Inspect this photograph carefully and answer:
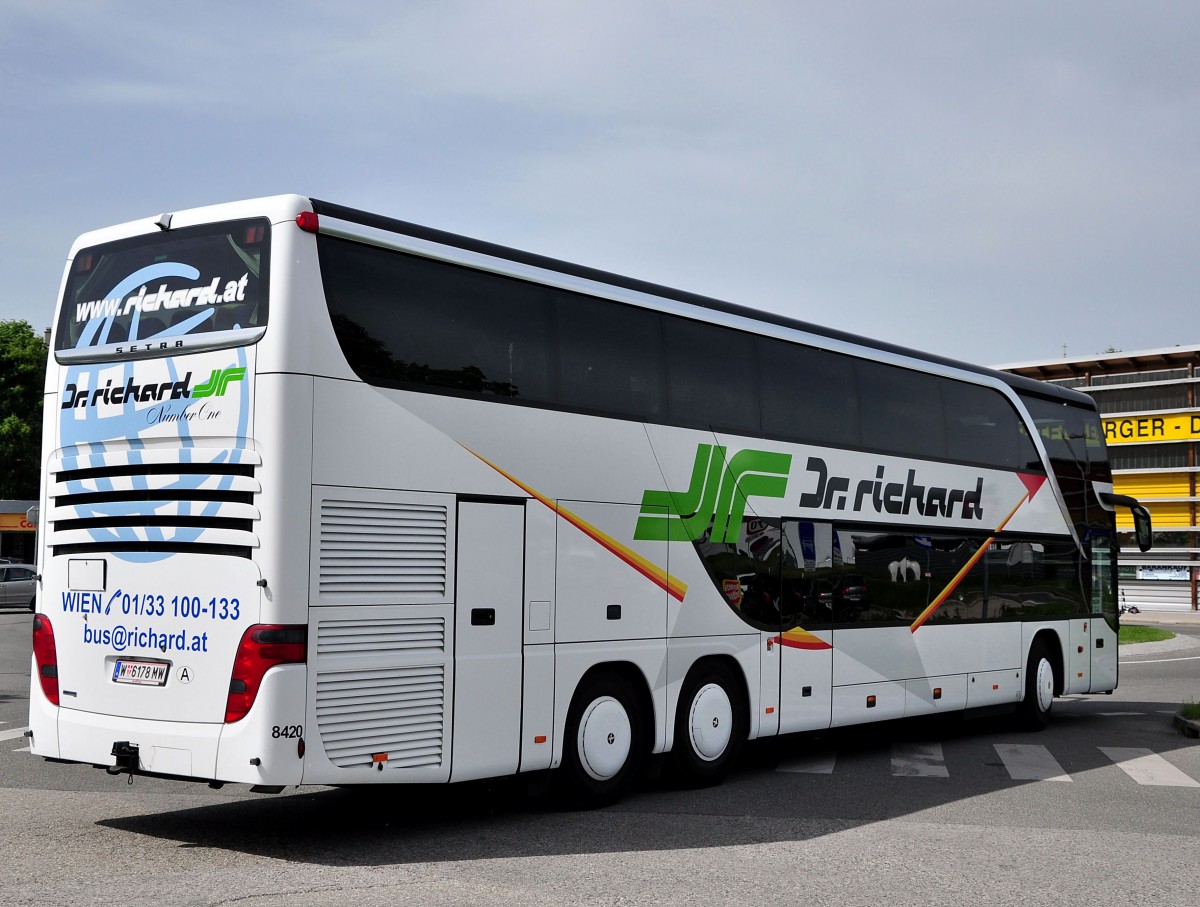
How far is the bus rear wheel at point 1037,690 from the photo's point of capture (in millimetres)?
16781

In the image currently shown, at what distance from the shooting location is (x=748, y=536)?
12141 mm

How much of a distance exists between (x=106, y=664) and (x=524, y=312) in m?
3.85

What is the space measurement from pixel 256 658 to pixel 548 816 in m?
3.02

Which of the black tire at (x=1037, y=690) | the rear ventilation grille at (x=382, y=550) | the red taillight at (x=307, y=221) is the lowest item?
the black tire at (x=1037, y=690)

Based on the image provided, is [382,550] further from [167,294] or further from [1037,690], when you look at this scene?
[1037,690]

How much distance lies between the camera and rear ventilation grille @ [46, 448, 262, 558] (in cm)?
815

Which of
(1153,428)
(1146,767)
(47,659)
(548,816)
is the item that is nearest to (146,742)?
(47,659)

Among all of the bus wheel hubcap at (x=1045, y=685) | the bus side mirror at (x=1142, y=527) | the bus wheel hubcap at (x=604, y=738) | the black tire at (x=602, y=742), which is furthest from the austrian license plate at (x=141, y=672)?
the bus side mirror at (x=1142, y=527)

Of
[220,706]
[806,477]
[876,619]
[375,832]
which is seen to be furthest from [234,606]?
[876,619]

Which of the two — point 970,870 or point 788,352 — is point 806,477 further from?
point 970,870

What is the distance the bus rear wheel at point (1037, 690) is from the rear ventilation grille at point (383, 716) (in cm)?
1030

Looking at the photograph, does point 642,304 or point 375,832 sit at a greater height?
point 642,304

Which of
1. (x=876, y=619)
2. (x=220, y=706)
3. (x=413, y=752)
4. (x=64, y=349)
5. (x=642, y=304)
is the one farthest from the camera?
(x=876, y=619)

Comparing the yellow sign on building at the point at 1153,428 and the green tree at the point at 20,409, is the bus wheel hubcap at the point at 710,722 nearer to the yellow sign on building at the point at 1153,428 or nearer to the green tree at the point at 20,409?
the green tree at the point at 20,409
